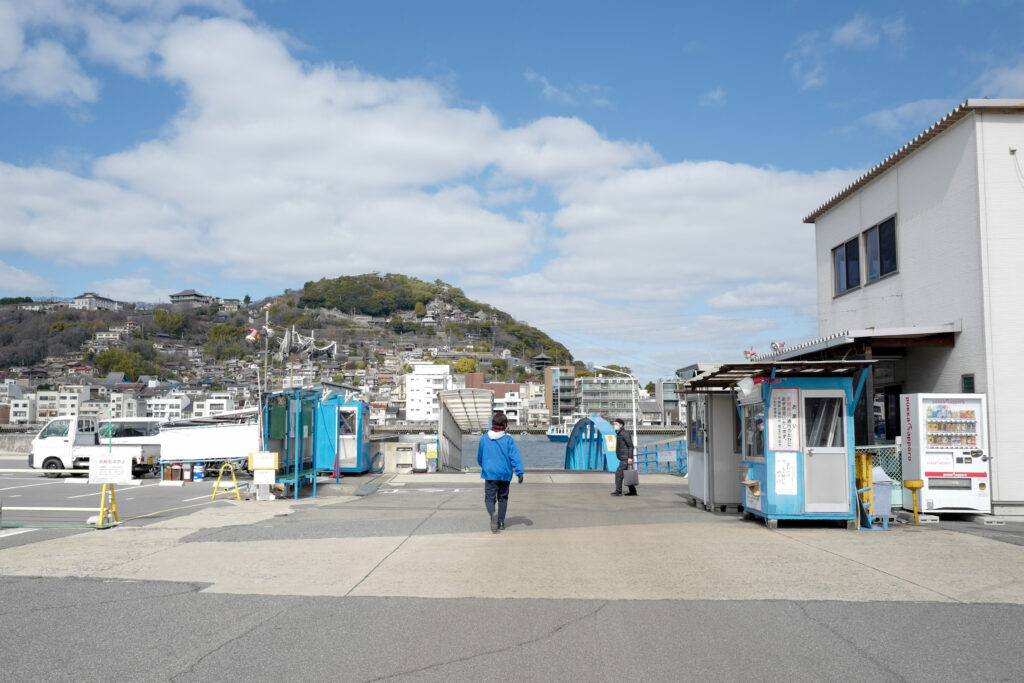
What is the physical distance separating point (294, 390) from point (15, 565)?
9067 millimetres

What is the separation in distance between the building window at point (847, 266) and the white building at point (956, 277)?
4.64 ft

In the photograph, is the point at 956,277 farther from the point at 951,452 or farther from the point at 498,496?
the point at 498,496

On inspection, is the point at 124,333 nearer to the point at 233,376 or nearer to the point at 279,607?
the point at 233,376

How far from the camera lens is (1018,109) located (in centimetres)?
1369

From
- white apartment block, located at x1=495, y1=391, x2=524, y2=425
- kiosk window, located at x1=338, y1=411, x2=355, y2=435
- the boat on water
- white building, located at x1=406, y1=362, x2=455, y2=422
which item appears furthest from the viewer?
white apartment block, located at x1=495, y1=391, x2=524, y2=425

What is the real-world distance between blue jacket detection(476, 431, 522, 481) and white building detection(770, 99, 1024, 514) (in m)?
5.82

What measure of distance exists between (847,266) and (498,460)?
41.0ft

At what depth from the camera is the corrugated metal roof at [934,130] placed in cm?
1360

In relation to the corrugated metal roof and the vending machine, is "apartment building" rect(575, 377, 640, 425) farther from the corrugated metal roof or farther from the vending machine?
the vending machine

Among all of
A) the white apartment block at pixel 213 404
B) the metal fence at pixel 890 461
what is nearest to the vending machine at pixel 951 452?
the metal fence at pixel 890 461

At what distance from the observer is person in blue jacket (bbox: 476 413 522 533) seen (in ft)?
38.4

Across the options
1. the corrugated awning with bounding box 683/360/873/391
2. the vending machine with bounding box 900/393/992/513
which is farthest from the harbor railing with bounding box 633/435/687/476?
the corrugated awning with bounding box 683/360/873/391

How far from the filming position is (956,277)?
1438cm

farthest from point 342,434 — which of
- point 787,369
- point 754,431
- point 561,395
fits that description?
point 561,395
